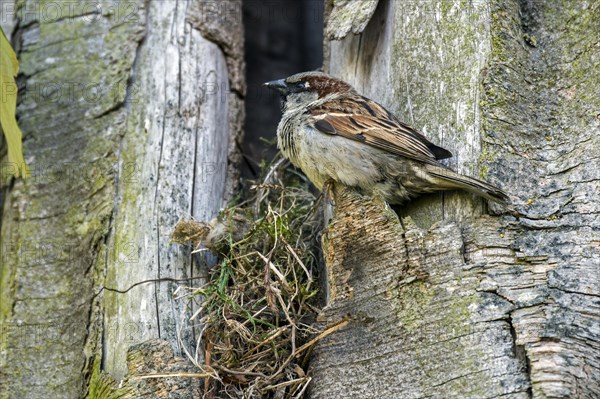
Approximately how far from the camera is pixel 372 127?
3596 millimetres

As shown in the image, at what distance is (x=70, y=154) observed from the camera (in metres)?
4.20

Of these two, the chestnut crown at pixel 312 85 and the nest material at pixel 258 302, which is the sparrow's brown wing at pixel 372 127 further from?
the nest material at pixel 258 302

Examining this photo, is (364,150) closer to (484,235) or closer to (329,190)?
(329,190)

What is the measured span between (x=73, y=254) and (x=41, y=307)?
291mm

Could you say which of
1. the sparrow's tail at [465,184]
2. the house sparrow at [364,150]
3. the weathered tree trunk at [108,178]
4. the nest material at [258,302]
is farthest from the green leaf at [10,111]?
the sparrow's tail at [465,184]

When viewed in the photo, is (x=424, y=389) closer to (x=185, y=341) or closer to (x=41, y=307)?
(x=185, y=341)

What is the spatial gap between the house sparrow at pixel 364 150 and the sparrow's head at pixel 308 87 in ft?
0.12

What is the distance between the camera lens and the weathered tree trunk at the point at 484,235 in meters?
2.74

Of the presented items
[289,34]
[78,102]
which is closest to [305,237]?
[78,102]

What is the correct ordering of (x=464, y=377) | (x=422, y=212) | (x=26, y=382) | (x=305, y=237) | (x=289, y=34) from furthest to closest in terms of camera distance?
(x=289, y=34)
(x=305, y=237)
(x=26, y=382)
(x=422, y=212)
(x=464, y=377)

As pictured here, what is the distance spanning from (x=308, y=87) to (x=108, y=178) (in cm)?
114

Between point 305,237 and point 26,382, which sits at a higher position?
point 305,237

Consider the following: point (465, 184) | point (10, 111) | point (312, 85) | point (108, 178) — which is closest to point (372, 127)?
point (465, 184)

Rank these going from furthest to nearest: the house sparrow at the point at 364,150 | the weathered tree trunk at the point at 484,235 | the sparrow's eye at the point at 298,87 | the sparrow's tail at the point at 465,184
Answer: the sparrow's eye at the point at 298,87
the house sparrow at the point at 364,150
the sparrow's tail at the point at 465,184
the weathered tree trunk at the point at 484,235
